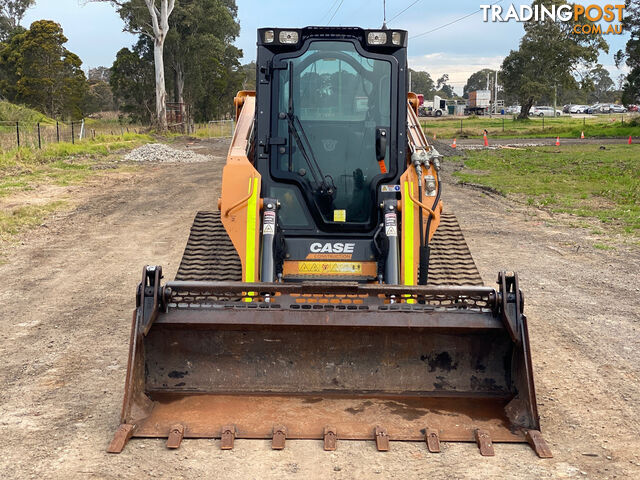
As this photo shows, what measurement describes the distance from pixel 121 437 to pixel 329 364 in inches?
58.1

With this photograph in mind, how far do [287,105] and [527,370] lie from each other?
117 inches

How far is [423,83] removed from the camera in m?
122

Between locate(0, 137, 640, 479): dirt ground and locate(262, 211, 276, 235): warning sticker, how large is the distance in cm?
161


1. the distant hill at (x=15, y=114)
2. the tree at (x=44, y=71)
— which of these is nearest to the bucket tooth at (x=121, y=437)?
the distant hill at (x=15, y=114)

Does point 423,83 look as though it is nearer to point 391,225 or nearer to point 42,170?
point 42,170

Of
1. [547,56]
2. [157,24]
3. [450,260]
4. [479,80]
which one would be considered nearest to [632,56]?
[547,56]

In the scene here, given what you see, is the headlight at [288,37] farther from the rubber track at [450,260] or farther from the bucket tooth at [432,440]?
the bucket tooth at [432,440]

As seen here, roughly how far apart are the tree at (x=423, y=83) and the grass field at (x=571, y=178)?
90358 millimetres

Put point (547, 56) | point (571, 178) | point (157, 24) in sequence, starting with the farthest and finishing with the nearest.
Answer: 1. point (547, 56)
2. point (157, 24)
3. point (571, 178)

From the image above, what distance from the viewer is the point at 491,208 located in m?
15.4

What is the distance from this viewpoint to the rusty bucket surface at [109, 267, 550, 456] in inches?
187

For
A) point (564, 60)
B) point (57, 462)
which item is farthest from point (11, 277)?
point (564, 60)

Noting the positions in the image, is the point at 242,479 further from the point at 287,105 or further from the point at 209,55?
the point at 209,55

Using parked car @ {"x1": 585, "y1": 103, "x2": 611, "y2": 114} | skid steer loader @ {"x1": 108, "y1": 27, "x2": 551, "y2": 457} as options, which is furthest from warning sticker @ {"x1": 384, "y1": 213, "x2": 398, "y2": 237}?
parked car @ {"x1": 585, "y1": 103, "x2": 611, "y2": 114}
